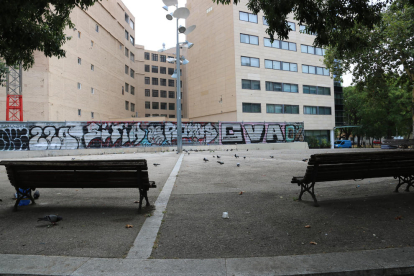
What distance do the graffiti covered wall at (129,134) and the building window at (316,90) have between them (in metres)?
15.1

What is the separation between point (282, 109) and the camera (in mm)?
42844

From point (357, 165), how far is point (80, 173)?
453 centimetres

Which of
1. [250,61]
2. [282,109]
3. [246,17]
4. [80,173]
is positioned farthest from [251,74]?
[80,173]

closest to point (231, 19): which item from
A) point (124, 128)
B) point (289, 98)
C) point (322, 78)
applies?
point (289, 98)

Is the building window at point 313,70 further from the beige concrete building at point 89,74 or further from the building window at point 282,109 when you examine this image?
the beige concrete building at point 89,74

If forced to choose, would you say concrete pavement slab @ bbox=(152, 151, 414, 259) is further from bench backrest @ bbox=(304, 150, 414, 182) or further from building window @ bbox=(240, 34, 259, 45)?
building window @ bbox=(240, 34, 259, 45)

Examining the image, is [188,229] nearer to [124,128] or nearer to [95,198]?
[95,198]

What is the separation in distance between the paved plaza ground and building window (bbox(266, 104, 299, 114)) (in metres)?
36.4

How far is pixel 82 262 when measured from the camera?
271 centimetres

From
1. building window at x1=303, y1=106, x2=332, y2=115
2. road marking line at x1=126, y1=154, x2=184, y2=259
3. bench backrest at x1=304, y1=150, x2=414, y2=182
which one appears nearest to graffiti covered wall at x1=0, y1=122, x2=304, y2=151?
Answer: building window at x1=303, y1=106, x2=332, y2=115

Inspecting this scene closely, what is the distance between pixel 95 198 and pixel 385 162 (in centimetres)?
539

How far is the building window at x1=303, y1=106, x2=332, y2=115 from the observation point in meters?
45.4

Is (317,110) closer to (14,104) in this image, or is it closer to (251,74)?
(251,74)

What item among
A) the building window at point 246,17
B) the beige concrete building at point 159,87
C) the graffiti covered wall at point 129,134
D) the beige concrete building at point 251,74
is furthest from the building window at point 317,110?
the beige concrete building at point 159,87
